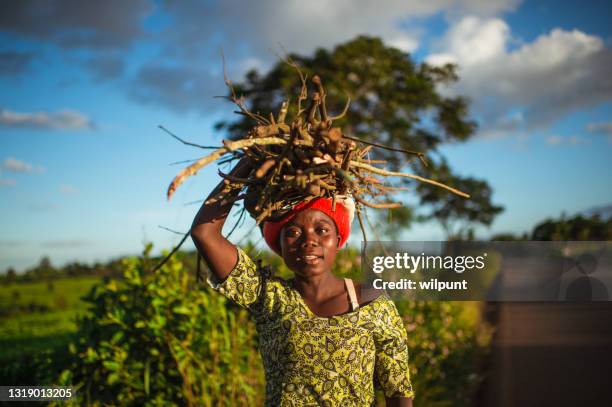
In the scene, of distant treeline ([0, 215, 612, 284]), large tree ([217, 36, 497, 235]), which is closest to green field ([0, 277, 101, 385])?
distant treeline ([0, 215, 612, 284])

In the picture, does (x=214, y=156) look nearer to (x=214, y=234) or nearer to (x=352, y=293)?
(x=214, y=234)

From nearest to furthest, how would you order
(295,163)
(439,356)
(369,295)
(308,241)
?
1. (295,163)
2. (308,241)
3. (369,295)
4. (439,356)

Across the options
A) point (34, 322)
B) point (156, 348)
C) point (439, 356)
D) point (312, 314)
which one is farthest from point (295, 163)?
point (34, 322)

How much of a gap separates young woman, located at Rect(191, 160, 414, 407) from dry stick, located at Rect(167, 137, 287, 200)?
171mm

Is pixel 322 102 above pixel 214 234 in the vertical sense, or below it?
above

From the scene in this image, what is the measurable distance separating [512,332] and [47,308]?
7.79 m

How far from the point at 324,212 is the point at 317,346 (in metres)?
0.56

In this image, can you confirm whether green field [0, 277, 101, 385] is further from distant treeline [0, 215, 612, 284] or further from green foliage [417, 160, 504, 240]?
green foliage [417, 160, 504, 240]

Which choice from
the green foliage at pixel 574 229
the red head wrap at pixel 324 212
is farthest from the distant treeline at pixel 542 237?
the red head wrap at pixel 324 212

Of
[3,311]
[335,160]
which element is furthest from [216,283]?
[3,311]

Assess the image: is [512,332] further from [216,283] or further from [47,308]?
[216,283]

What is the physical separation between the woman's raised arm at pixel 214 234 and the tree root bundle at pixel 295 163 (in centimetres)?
5

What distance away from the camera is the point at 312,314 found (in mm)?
2318

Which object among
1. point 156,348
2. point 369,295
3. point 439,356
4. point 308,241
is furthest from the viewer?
point 439,356
